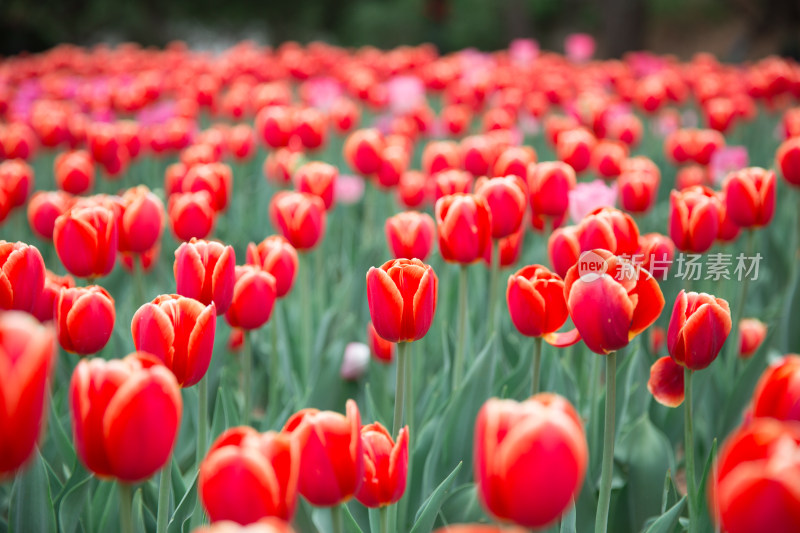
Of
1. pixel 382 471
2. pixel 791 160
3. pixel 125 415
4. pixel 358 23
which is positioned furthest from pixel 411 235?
pixel 358 23

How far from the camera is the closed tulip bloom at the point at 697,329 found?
1119 mm

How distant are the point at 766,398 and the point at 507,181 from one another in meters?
0.93

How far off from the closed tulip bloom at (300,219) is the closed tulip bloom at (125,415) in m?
1.09

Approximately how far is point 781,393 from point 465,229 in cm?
77

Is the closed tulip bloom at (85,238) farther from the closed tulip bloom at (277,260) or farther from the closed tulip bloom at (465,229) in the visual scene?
the closed tulip bloom at (465,229)

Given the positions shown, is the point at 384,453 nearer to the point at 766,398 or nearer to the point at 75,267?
the point at 766,398

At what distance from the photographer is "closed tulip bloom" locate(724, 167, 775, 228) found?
171 cm

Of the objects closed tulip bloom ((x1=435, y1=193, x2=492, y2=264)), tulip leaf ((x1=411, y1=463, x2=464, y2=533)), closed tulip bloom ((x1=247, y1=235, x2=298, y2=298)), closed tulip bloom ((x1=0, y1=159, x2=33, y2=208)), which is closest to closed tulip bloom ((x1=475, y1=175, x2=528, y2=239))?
closed tulip bloom ((x1=435, y1=193, x2=492, y2=264))

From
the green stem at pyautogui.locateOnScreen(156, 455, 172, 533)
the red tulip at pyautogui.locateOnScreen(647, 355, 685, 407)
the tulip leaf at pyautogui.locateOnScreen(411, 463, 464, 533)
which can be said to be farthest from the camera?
the red tulip at pyautogui.locateOnScreen(647, 355, 685, 407)

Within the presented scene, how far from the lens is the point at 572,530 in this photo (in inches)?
46.3

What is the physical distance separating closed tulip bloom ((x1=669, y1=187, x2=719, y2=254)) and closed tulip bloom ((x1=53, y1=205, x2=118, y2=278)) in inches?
47.9

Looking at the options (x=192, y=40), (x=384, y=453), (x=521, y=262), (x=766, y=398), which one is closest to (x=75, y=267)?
(x=384, y=453)

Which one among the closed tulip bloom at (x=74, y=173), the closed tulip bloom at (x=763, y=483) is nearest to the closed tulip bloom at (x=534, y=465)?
the closed tulip bloom at (x=763, y=483)

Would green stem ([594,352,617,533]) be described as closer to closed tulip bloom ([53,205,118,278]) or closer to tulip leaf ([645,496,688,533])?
tulip leaf ([645,496,688,533])
